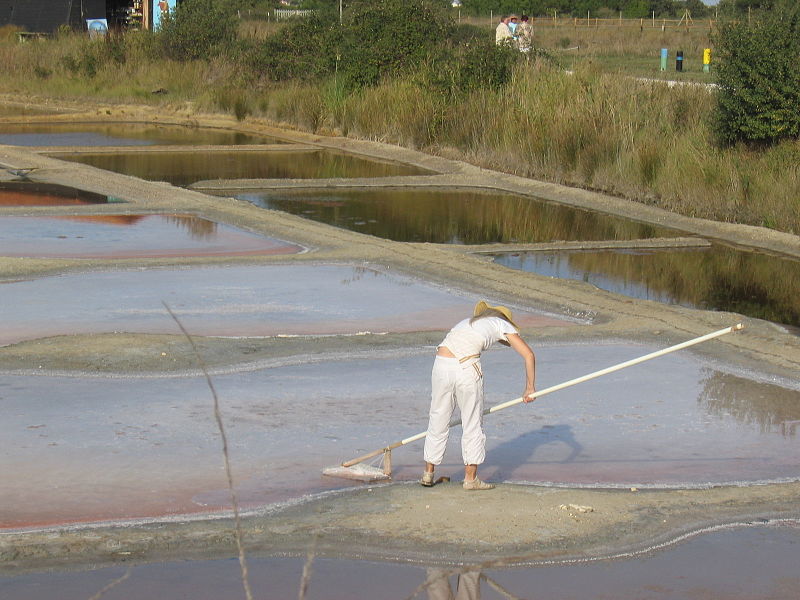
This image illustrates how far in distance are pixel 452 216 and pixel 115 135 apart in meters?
16.9

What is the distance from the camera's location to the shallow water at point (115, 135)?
111ft

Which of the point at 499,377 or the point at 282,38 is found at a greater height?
the point at 282,38

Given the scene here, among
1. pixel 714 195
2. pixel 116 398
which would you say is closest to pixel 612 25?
pixel 714 195

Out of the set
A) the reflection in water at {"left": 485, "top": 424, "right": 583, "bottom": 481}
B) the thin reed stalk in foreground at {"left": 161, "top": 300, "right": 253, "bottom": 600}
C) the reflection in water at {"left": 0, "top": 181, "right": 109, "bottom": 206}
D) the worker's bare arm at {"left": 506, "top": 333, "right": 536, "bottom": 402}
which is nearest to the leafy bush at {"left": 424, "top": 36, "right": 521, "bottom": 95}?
the reflection in water at {"left": 0, "top": 181, "right": 109, "bottom": 206}

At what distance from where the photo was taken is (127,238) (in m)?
18.6

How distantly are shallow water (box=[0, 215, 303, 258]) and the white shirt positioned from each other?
972cm

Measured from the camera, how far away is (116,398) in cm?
1020

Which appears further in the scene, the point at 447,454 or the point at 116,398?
the point at 116,398

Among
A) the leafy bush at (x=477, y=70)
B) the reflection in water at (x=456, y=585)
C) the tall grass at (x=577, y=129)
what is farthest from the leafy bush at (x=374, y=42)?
the reflection in water at (x=456, y=585)

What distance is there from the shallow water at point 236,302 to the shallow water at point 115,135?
18.4 m

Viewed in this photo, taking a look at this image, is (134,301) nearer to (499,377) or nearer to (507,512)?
(499,377)

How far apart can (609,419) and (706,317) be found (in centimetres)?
380

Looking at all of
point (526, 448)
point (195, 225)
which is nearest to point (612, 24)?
point (195, 225)

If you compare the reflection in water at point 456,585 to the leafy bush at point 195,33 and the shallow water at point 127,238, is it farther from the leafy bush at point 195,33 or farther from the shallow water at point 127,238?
the leafy bush at point 195,33
